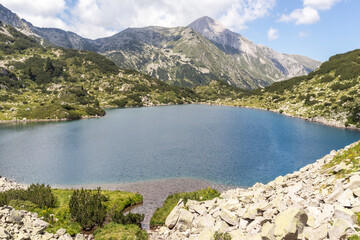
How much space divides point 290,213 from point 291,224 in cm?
140

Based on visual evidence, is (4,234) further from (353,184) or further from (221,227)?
(353,184)

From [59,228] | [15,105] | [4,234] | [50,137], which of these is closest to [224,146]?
[59,228]

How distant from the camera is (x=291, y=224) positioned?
17.0 meters

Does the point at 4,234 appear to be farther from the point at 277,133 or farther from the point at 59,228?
the point at 277,133

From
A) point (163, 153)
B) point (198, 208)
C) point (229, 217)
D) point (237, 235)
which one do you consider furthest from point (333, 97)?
point (237, 235)

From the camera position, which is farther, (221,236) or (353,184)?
(221,236)

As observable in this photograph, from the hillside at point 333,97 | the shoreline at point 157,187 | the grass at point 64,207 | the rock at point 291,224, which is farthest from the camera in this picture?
the hillside at point 333,97

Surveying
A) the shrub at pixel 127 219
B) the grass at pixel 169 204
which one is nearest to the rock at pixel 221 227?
the grass at pixel 169 204

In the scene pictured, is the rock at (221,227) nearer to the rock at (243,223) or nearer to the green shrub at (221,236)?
the green shrub at (221,236)

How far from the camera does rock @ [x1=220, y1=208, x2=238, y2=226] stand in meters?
23.6

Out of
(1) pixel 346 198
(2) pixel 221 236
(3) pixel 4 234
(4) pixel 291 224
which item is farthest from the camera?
(3) pixel 4 234

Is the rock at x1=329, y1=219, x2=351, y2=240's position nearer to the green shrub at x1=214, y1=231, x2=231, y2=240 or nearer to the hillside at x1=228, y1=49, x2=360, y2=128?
the green shrub at x1=214, y1=231, x2=231, y2=240

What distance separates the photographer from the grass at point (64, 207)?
30062mm

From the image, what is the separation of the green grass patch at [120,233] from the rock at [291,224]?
16.1m
